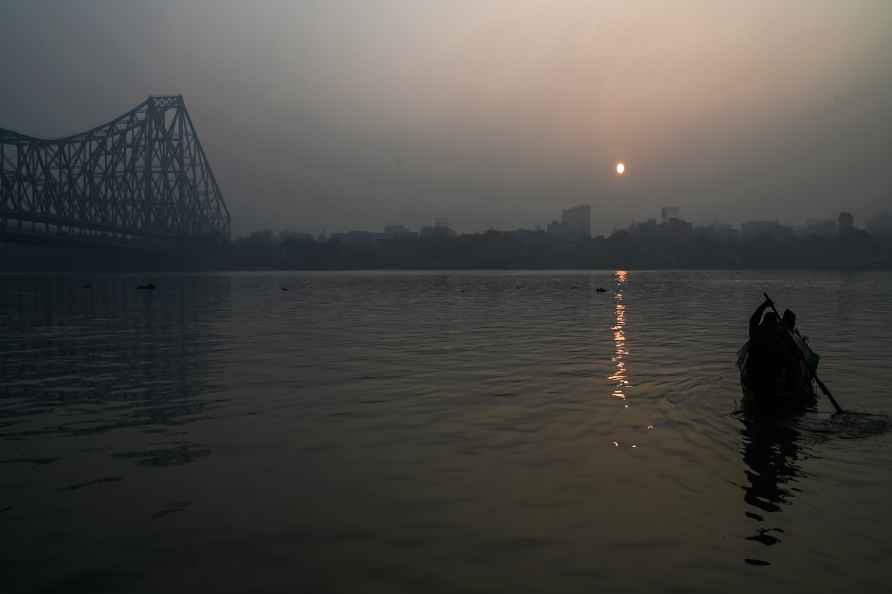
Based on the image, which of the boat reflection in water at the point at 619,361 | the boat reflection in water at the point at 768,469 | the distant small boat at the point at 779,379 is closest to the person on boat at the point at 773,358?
the distant small boat at the point at 779,379

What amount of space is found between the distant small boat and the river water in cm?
52

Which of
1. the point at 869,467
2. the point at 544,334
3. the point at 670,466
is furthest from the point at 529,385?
the point at 544,334

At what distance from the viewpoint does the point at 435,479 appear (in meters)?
8.92

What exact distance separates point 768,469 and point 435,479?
4.79m

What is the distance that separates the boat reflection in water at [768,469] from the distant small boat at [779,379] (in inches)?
29.5

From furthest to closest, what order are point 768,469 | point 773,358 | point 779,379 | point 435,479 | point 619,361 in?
point 619,361
point 773,358
point 779,379
point 768,469
point 435,479

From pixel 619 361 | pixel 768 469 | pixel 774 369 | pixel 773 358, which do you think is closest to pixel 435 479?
pixel 768 469

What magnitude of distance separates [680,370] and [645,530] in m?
12.3

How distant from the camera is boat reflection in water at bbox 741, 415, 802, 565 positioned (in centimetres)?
731

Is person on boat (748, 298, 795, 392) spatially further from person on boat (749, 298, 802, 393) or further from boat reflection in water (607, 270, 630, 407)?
boat reflection in water (607, 270, 630, 407)

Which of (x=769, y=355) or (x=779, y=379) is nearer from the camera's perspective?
(x=779, y=379)

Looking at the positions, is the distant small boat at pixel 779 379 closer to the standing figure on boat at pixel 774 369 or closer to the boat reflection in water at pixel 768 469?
the standing figure on boat at pixel 774 369

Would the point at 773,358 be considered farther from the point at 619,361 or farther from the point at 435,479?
the point at 435,479

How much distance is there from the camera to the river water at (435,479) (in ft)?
20.5
